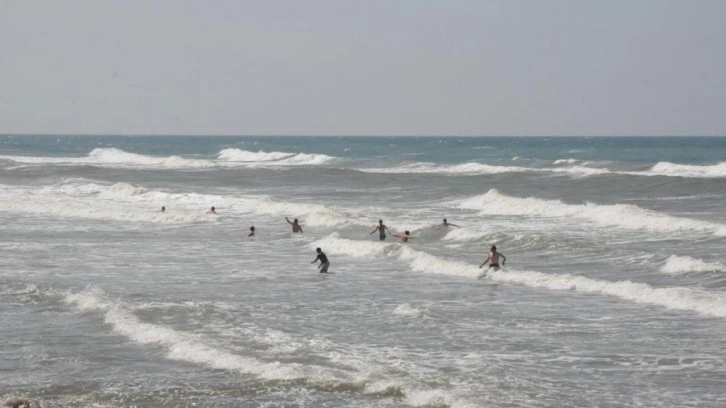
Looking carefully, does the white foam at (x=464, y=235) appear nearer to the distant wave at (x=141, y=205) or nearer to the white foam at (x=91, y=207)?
the distant wave at (x=141, y=205)

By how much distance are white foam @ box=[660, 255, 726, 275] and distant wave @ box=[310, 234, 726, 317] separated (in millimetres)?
2683

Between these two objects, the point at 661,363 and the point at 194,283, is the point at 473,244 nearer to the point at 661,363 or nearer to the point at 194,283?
the point at 194,283

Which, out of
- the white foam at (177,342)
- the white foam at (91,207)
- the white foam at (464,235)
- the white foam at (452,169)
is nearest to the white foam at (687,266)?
the white foam at (464,235)

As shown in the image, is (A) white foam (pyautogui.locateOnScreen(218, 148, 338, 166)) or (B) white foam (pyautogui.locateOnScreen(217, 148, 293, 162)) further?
(B) white foam (pyautogui.locateOnScreen(217, 148, 293, 162))

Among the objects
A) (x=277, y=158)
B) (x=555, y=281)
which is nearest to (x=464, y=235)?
(x=555, y=281)

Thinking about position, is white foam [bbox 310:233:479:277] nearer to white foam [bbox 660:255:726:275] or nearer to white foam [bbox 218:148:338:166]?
white foam [bbox 660:255:726:275]

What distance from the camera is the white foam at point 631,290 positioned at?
825 inches

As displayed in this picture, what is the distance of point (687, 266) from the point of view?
25.9 m

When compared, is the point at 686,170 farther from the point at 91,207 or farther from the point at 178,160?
the point at 178,160

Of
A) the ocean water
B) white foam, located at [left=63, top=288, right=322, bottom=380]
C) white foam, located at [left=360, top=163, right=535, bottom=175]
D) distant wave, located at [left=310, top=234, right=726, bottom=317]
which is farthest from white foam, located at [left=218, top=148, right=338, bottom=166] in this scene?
white foam, located at [left=63, top=288, right=322, bottom=380]

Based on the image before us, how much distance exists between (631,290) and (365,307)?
19.7 feet

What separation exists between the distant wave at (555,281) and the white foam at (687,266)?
8.80ft

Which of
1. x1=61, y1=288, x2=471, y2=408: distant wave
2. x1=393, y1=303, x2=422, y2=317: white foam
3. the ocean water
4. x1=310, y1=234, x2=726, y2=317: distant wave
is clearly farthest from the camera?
x1=310, y1=234, x2=726, y2=317: distant wave

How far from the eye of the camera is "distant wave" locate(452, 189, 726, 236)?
3562 centimetres
